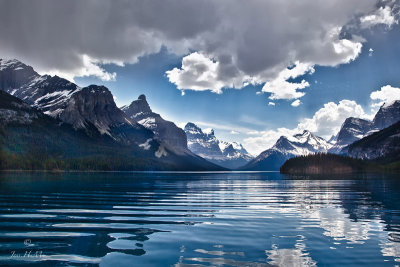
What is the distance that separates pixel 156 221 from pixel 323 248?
16425mm

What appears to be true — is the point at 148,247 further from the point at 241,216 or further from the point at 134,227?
the point at 241,216

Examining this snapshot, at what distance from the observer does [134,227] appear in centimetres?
2680

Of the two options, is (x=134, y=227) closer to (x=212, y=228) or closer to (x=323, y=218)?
(x=212, y=228)

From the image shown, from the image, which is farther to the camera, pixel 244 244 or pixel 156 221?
pixel 156 221

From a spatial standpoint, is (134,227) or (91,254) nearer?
(91,254)

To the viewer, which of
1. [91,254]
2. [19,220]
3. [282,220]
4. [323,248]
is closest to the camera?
[91,254]

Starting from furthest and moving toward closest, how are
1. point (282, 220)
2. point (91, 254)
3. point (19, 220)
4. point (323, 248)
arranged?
point (282, 220)
point (19, 220)
point (323, 248)
point (91, 254)

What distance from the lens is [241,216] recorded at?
34094 mm

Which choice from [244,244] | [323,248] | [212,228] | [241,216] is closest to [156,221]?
[212,228]

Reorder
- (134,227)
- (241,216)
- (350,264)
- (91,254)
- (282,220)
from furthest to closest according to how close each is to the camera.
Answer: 1. (241,216)
2. (282,220)
3. (134,227)
4. (91,254)
5. (350,264)

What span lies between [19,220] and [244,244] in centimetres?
2241

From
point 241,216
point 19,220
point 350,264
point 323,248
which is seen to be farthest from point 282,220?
point 19,220

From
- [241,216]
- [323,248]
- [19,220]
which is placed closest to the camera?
[323,248]

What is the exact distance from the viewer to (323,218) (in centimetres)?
3278
